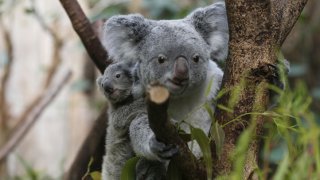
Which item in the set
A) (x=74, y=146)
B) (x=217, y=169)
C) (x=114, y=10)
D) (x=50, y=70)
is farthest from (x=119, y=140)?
(x=74, y=146)

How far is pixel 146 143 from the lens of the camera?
184 cm

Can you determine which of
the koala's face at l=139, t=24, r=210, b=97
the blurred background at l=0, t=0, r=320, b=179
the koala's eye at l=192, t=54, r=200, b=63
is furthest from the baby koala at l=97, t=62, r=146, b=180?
the blurred background at l=0, t=0, r=320, b=179

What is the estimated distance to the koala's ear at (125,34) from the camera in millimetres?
2166

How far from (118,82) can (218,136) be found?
58 centimetres

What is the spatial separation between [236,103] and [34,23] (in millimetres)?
6738

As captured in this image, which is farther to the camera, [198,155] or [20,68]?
[20,68]

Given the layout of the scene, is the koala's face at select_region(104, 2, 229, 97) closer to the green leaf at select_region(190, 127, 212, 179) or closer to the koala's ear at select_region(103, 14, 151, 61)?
the koala's ear at select_region(103, 14, 151, 61)

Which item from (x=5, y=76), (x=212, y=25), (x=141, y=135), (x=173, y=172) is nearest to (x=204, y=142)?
(x=173, y=172)

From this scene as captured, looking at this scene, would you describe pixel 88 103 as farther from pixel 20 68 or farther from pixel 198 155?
pixel 198 155

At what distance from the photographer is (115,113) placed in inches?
85.8

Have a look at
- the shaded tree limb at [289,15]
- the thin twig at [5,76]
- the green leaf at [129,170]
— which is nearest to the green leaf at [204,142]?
the green leaf at [129,170]

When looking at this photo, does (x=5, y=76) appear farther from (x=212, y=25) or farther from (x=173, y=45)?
(x=173, y=45)

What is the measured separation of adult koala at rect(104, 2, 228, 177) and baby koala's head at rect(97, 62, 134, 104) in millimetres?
42

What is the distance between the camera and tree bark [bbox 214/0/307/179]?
5.94 ft
